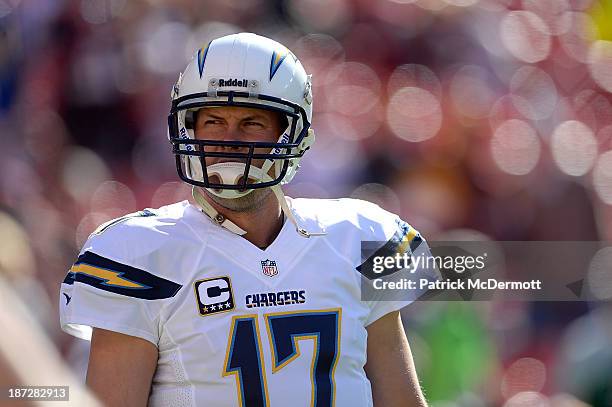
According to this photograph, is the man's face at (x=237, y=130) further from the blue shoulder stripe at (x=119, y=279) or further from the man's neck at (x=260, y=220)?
the blue shoulder stripe at (x=119, y=279)

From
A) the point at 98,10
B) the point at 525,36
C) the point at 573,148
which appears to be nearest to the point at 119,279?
the point at 98,10

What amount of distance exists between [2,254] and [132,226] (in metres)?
1.25

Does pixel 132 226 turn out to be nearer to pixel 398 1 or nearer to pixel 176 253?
pixel 176 253

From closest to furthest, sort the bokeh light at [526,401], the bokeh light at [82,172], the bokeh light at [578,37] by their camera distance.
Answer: the bokeh light at [82,172], the bokeh light at [526,401], the bokeh light at [578,37]

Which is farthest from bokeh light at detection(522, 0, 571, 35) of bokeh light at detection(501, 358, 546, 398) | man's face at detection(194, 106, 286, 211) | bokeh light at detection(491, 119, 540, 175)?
man's face at detection(194, 106, 286, 211)

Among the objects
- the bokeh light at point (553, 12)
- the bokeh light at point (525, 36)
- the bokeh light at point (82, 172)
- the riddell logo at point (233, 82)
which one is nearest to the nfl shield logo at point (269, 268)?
the riddell logo at point (233, 82)

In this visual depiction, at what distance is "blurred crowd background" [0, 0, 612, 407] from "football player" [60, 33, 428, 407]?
1.51 meters

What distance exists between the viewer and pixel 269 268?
210 cm

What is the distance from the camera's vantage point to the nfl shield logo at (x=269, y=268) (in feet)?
6.83

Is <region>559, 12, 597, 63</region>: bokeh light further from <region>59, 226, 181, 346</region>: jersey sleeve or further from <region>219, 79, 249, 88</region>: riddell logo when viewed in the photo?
<region>59, 226, 181, 346</region>: jersey sleeve

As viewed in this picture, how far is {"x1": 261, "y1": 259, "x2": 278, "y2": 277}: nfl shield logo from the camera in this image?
6.83ft

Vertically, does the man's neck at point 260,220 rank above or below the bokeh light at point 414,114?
below

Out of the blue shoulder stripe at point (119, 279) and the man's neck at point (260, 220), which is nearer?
the blue shoulder stripe at point (119, 279)

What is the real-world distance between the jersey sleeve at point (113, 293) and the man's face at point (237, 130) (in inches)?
11.1
